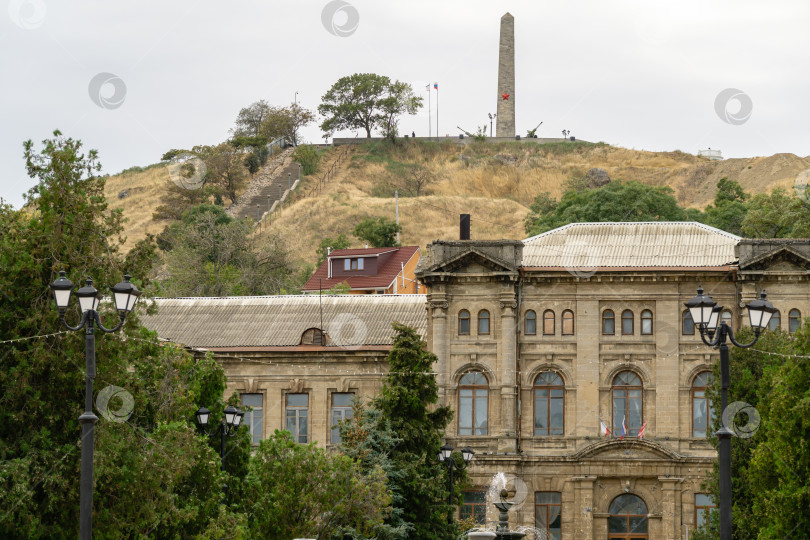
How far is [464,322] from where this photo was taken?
59.7 metres

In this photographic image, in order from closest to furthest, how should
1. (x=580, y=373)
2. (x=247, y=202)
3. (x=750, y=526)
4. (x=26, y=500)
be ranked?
(x=26, y=500), (x=750, y=526), (x=580, y=373), (x=247, y=202)

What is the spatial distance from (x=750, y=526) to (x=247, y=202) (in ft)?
365

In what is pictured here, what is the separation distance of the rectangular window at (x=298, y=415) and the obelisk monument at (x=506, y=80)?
10943 centimetres

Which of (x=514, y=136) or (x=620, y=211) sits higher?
(x=514, y=136)

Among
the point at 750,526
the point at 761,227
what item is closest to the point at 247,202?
the point at 761,227

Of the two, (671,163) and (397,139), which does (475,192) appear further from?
(671,163)

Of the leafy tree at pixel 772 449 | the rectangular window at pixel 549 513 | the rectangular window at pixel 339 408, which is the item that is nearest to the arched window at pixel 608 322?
the rectangular window at pixel 549 513

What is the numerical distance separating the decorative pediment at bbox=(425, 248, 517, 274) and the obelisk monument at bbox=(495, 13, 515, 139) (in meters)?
109

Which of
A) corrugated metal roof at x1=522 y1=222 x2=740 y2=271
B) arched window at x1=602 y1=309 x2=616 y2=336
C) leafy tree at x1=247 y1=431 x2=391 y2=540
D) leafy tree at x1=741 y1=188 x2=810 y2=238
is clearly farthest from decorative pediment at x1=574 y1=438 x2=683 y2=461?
leafy tree at x1=741 y1=188 x2=810 y2=238

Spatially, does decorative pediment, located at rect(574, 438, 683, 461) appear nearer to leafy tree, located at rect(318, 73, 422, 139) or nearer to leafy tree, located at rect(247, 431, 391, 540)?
leafy tree, located at rect(247, 431, 391, 540)

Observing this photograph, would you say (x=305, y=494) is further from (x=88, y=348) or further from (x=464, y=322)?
(x=464, y=322)

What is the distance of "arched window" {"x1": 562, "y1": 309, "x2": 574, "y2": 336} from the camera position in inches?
2339

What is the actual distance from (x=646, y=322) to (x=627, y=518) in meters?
8.02

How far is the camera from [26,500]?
26.5 metres
